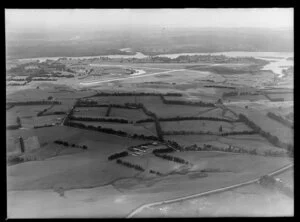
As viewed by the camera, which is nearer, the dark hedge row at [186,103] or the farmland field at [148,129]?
the farmland field at [148,129]

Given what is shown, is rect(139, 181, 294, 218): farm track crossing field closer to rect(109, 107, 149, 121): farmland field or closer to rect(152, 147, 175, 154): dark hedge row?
rect(152, 147, 175, 154): dark hedge row

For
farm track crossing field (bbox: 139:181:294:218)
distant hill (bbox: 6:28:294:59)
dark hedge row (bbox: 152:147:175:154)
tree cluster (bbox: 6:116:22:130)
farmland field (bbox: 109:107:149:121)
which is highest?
distant hill (bbox: 6:28:294:59)

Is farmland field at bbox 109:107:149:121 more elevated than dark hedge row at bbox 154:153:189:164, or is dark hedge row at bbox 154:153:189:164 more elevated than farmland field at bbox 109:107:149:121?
farmland field at bbox 109:107:149:121

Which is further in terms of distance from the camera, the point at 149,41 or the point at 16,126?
the point at 149,41

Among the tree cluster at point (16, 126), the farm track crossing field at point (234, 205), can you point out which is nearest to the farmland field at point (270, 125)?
the farm track crossing field at point (234, 205)

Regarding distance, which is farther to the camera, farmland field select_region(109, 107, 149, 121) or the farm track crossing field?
farmland field select_region(109, 107, 149, 121)

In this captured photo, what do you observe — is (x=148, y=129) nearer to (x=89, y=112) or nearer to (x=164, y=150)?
(x=164, y=150)

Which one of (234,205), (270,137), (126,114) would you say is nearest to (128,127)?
(126,114)

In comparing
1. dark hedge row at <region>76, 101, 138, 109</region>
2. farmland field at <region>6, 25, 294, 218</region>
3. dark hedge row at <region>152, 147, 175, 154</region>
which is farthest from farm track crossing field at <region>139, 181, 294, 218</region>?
dark hedge row at <region>76, 101, 138, 109</region>

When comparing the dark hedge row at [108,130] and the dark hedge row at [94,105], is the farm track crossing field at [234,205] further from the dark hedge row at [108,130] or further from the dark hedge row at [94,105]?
the dark hedge row at [94,105]

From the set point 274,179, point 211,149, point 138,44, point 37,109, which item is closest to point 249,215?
point 274,179

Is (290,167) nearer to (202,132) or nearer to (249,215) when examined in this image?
(249,215)
